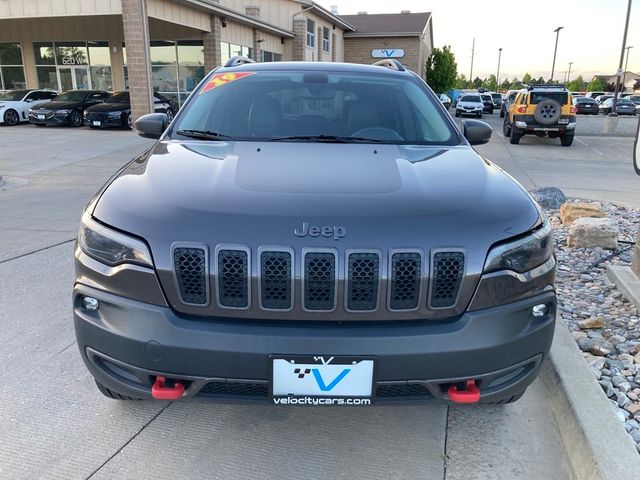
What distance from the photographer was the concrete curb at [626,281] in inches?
151

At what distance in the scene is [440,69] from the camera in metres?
50.2

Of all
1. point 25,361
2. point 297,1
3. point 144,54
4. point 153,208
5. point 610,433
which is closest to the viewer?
point 153,208

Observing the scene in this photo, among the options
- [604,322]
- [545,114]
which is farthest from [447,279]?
[545,114]

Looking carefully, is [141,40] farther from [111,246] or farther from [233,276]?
[233,276]

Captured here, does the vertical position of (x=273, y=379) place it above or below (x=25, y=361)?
above

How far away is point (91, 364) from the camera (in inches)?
84.7

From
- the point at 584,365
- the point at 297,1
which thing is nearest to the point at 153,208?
the point at 584,365

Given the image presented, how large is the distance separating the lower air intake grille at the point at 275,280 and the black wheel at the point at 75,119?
19970 mm

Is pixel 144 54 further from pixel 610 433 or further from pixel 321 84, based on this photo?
pixel 610 433

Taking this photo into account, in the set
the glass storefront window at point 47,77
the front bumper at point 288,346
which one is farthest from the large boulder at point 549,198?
the glass storefront window at point 47,77

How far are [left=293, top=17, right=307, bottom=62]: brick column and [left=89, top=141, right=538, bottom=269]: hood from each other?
30.5m

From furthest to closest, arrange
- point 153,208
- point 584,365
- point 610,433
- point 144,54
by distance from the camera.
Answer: point 144,54 < point 584,365 < point 610,433 < point 153,208

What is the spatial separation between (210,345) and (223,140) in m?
1.43

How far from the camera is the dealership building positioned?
17.5 metres
